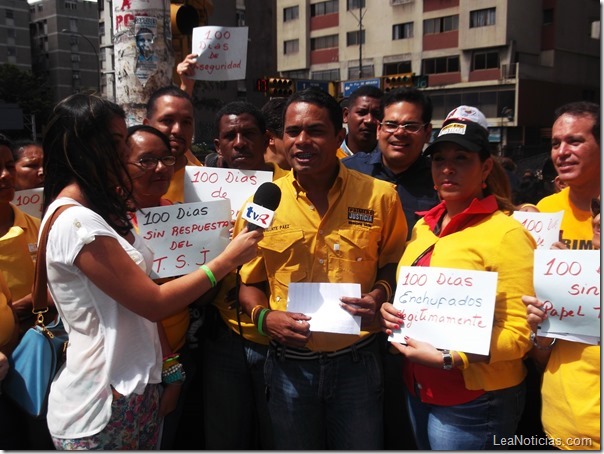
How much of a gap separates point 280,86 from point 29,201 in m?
Result: 15.4

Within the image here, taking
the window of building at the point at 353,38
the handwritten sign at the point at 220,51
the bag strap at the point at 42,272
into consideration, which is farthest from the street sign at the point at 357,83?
the window of building at the point at 353,38

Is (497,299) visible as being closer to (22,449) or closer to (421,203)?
(421,203)

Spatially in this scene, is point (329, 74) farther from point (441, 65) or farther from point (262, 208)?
point (262, 208)

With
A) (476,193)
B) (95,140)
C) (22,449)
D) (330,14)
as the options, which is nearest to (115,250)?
(95,140)

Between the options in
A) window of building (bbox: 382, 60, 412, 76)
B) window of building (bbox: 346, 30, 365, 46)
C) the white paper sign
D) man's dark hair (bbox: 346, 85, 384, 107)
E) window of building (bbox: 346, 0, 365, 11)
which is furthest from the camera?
window of building (bbox: 346, 0, 365, 11)

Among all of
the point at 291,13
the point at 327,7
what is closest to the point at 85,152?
the point at 327,7

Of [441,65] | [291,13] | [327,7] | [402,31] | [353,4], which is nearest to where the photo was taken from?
[441,65]

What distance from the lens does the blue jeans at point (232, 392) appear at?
3.09 m

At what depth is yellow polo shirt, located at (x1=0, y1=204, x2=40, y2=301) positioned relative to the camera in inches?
131

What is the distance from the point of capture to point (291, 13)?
49.9 m

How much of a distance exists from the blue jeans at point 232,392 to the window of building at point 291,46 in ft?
161

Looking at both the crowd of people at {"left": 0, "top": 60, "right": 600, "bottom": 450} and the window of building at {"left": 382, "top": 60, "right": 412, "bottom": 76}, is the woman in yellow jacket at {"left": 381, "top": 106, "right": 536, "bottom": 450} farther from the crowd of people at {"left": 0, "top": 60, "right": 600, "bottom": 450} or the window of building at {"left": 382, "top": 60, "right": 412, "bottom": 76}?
the window of building at {"left": 382, "top": 60, "right": 412, "bottom": 76}

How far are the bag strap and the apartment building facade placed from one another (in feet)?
121

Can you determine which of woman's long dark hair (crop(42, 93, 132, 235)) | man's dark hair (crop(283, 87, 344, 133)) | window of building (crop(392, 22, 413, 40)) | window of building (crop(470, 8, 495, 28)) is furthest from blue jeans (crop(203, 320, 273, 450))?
window of building (crop(392, 22, 413, 40))
